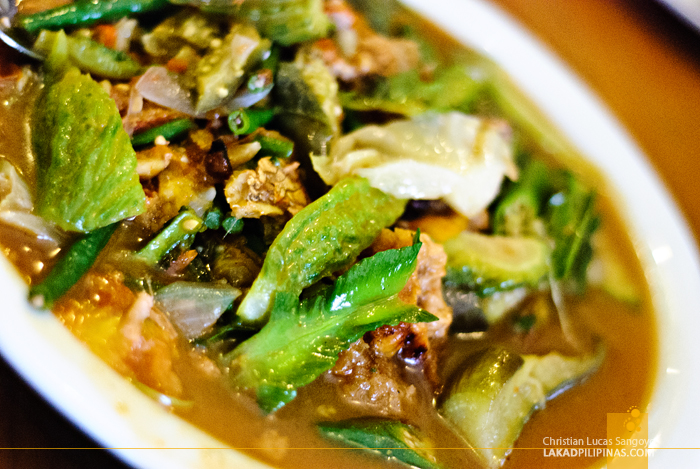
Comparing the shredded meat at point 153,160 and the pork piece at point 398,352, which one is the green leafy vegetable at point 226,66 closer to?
the shredded meat at point 153,160

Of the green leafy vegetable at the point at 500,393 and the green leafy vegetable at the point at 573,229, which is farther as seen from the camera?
the green leafy vegetable at the point at 573,229

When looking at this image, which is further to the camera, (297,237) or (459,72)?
(459,72)

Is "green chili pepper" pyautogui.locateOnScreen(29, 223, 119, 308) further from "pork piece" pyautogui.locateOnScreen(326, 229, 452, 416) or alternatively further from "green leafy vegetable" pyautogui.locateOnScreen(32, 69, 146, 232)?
"pork piece" pyautogui.locateOnScreen(326, 229, 452, 416)

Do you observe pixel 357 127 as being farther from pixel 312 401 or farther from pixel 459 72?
pixel 312 401

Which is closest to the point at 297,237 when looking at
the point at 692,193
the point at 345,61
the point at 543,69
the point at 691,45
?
the point at 345,61

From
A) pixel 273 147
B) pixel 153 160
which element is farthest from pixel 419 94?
pixel 153 160

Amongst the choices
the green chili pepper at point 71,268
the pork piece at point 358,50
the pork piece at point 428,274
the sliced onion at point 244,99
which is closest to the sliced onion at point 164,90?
the sliced onion at point 244,99
